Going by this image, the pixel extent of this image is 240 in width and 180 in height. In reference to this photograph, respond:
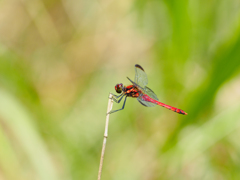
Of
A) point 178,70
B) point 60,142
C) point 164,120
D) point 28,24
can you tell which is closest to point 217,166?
point 164,120

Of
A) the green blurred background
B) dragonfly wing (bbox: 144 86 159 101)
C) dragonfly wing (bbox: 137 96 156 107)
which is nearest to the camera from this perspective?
the green blurred background

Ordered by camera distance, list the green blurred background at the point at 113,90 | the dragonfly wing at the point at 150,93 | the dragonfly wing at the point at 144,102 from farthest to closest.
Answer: the dragonfly wing at the point at 150,93 → the dragonfly wing at the point at 144,102 → the green blurred background at the point at 113,90

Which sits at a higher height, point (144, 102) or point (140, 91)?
point (140, 91)

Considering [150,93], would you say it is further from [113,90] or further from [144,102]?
[113,90]

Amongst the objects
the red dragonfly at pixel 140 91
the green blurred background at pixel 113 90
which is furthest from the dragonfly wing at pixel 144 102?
the green blurred background at pixel 113 90

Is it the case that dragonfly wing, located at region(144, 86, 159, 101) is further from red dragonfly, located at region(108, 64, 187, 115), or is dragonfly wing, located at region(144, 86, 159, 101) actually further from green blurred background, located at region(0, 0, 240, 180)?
green blurred background, located at region(0, 0, 240, 180)

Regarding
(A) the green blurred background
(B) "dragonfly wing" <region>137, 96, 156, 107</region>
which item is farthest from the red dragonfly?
(A) the green blurred background

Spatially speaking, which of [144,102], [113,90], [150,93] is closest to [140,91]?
[150,93]

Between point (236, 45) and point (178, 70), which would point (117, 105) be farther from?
point (236, 45)

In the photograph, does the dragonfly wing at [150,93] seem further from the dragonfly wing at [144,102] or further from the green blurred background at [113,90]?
the green blurred background at [113,90]
